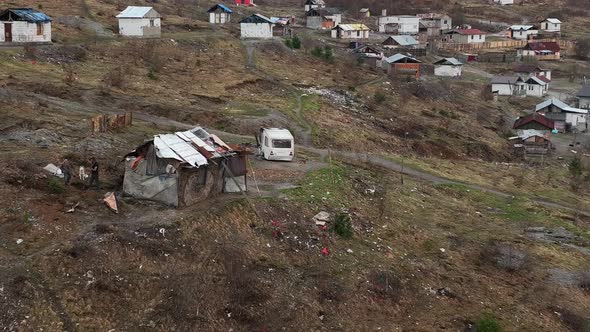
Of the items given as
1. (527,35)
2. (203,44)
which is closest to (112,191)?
(203,44)

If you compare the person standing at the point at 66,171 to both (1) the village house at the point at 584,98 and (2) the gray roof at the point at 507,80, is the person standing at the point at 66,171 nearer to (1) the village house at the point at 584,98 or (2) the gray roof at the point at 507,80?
(1) the village house at the point at 584,98

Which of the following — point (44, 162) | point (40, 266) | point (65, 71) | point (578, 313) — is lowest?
point (578, 313)

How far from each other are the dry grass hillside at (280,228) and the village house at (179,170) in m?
0.69

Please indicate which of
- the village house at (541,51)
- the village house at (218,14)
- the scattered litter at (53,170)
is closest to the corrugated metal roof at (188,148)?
the scattered litter at (53,170)

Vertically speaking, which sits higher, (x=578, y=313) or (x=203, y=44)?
(x=203, y=44)

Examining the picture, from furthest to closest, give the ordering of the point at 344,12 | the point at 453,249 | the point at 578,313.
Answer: the point at 344,12 → the point at 453,249 → the point at 578,313

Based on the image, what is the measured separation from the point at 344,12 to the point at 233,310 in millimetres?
124527

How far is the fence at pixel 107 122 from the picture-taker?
31484mm

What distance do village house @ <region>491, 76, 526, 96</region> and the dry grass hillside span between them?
2876cm

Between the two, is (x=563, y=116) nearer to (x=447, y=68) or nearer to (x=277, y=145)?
(x=447, y=68)

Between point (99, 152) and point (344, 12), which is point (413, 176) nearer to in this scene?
point (99, 152)

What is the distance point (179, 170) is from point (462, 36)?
94.1 m

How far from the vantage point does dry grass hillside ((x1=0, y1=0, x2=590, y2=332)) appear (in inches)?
742

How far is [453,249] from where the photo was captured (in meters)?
26.3
